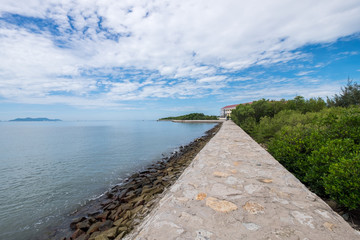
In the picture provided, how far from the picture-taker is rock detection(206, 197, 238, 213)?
232cm

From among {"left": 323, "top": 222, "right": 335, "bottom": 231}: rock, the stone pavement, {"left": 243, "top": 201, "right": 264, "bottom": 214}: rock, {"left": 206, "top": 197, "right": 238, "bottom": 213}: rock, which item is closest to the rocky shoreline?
the stone pavement

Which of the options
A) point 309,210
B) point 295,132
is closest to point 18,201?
point 309,210

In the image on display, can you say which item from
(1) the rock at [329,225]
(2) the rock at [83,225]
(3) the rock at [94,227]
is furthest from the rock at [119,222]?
(1) the rock at [329,225]

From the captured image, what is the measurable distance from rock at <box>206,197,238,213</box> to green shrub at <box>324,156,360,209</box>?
1.93 meters

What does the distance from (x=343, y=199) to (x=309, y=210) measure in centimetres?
122

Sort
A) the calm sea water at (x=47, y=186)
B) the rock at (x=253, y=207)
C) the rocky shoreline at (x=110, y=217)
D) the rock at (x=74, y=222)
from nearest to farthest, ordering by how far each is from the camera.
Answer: the rock at (x=253, y=207)
the rocky shoreline at (x=110, y=217)
the rock at (x=74, y=222)
the calm sea water at (x=47, y=186)

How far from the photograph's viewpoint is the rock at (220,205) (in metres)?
2.32

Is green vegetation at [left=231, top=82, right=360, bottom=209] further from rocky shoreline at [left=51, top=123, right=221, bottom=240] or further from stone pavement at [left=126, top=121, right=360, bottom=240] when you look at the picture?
rocky shoreline at [left=51, top=123, right=221, bottom=240]

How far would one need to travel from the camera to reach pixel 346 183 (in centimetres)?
277

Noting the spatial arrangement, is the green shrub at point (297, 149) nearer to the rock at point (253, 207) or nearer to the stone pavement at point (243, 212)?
the stone pavement at point (243, 212)

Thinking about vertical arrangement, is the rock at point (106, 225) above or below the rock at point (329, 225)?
below

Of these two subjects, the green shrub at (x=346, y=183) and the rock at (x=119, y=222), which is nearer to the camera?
the green shrub at (x=346, y=183)

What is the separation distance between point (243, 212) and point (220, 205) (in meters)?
0.31

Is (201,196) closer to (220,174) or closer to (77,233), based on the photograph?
(220,174)
